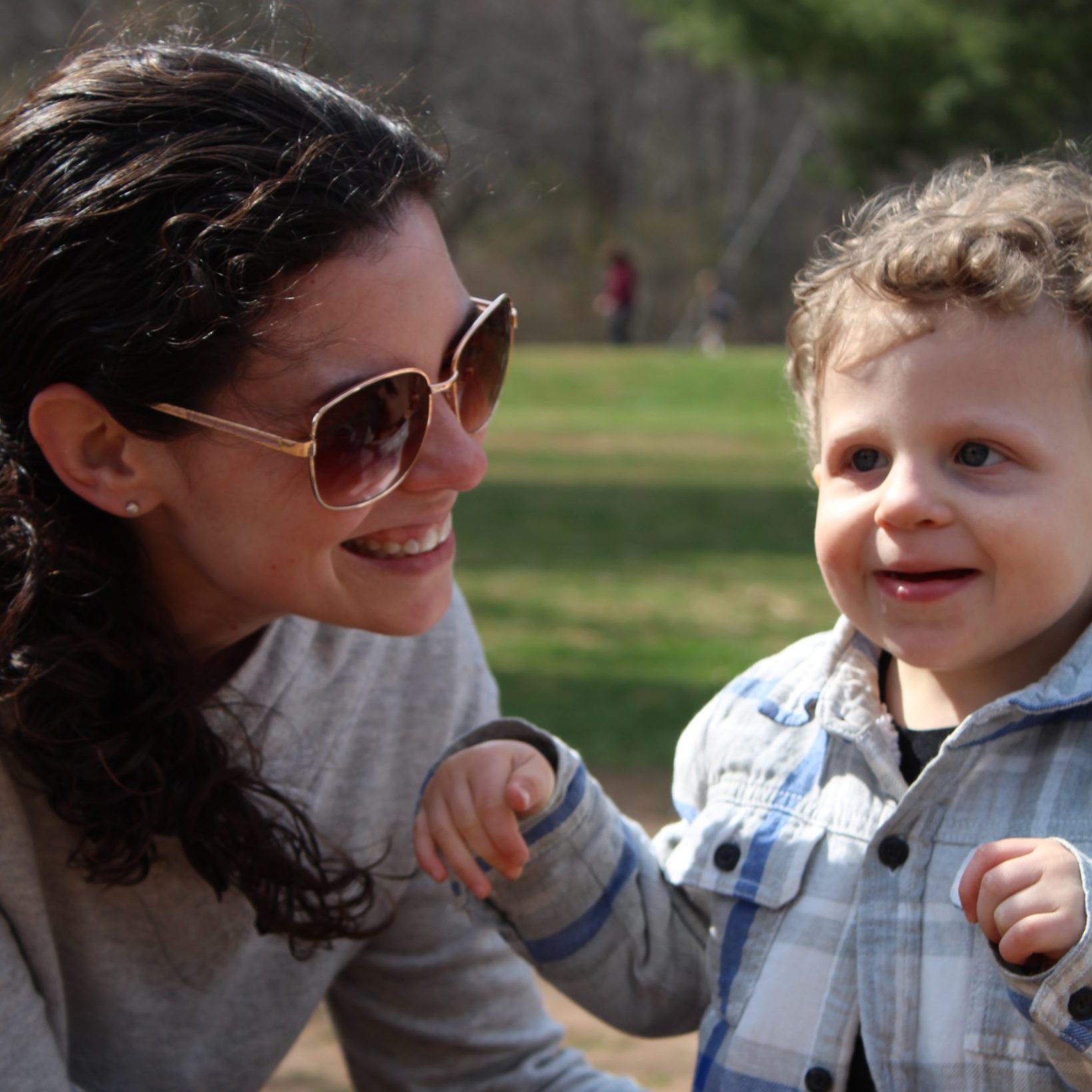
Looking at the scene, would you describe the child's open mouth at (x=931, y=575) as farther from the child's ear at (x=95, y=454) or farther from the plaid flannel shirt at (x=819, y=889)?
the child's ear at (x=95, y=454)

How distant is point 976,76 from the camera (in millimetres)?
19438

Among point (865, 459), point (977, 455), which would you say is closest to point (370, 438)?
point (865, 459)

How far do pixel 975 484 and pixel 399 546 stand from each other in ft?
2.34

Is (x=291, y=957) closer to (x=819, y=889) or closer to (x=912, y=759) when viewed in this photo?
(x=819, y=889)

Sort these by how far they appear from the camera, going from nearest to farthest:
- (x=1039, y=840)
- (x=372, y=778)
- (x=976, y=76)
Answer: (x=1039, y=840) → (x=372, y=778) → (x=976, y=76)

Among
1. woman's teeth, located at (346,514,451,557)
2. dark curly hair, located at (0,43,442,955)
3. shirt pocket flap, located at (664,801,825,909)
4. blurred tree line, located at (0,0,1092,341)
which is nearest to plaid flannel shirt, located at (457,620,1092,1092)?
shirt pocket flap, located at (664,801,825,909)

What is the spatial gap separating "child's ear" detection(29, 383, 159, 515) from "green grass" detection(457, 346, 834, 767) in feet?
2.89

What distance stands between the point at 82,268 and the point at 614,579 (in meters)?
5.66

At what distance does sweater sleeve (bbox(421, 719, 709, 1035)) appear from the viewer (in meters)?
1.96

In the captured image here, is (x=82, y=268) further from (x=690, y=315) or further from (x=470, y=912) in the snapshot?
(x=690, y=315)

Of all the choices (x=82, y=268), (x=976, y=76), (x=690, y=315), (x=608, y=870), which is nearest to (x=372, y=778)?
(x=608, y=870)

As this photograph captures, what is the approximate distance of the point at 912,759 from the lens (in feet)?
6.12

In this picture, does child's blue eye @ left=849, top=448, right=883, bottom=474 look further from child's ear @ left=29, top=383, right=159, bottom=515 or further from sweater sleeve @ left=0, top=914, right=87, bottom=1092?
sweater sleeve @ left=0, top=914, right=87, bottom=1092

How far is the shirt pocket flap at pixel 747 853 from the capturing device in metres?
1.84
